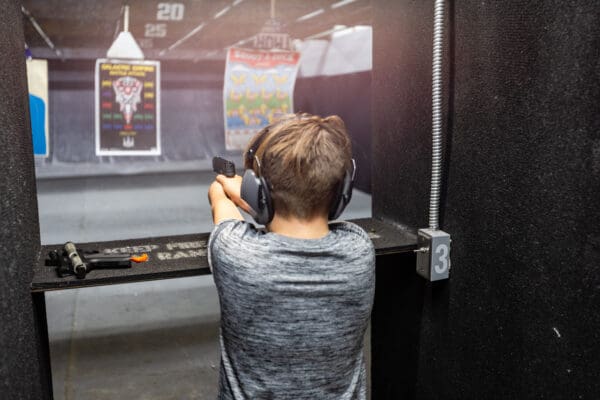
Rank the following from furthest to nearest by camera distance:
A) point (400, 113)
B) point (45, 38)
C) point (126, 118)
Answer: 1. point (45, 38)
2. point (126, 118)
3. point (400, 113)

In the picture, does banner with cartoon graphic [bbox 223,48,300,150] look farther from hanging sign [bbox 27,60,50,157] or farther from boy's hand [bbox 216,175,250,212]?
boy's hand [bbox 216,175,250,212]

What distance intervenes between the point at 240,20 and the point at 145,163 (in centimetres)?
355

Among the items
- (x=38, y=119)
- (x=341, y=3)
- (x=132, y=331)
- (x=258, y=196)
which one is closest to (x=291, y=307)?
(x=258, y=196)

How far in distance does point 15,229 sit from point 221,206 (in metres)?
0.42

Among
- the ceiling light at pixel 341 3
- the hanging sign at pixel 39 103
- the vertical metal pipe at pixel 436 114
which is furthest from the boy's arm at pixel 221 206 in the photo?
the ceiling light at pixel 341 3

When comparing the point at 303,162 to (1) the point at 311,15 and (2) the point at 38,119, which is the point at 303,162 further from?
(1) the point at 311,15

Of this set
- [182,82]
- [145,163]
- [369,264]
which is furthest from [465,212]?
[182,82]

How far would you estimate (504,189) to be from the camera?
125 cm

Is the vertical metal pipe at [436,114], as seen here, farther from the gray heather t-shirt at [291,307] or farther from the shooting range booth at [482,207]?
the gray heather t-shirt at [291,307]

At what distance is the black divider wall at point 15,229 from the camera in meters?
1.09

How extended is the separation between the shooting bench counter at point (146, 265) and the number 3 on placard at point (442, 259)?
3.5 inches

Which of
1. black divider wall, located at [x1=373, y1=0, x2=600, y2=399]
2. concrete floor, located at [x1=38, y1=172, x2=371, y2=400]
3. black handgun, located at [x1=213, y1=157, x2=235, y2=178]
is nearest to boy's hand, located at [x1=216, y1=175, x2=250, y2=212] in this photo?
black handgun, located at [x1=213, y1=157, x2=235, y2=178]

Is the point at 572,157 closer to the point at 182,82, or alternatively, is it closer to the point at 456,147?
the point at 456,147

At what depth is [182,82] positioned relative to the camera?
11.1m
